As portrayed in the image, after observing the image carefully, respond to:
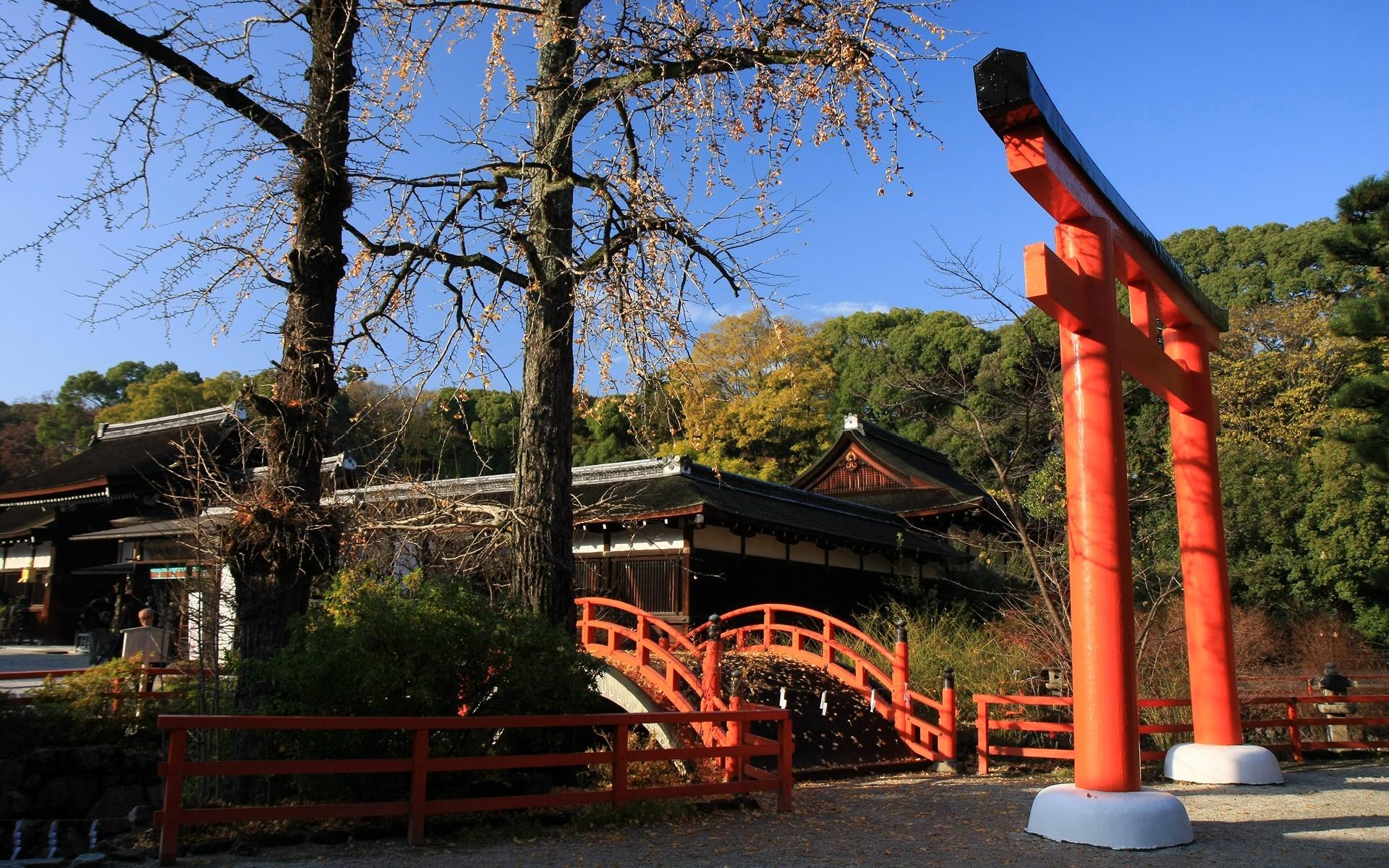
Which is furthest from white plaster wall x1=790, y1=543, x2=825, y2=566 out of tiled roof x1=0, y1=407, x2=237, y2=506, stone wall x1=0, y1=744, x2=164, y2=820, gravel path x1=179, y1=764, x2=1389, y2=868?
stone wall x1=0, y1=744, x2=164, y2=820

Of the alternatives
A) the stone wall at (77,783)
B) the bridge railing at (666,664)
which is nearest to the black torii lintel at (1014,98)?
the bridge railing at (666,664)

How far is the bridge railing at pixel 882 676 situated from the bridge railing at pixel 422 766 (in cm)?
250

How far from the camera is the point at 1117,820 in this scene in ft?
19.6

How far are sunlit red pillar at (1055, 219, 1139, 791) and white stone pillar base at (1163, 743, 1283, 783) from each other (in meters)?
3.13

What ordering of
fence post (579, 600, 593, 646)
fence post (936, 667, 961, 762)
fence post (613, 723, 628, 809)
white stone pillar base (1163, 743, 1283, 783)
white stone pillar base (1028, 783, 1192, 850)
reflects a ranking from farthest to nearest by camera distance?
fence post (579, 600, 593, 646) → fence post (936, 667, 961, 762) → white stone pillar base (1163, 743, 1283, 783) → fence post (613, 723, 628, 809) → white stone pillar base (1028, 783, 1192, 850)

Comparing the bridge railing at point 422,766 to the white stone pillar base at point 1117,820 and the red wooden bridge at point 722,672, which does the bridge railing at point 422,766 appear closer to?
the red wooden bridge at point 722,672

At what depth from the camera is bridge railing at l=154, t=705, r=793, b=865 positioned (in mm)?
5168

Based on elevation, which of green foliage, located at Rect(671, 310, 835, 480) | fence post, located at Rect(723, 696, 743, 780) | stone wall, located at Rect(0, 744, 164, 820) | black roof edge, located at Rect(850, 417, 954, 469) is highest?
green foliage, located at Rect(671, 310, 835, 480)

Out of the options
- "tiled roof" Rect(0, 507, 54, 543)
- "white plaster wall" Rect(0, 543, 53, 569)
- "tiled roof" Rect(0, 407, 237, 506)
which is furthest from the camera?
"white plaster wall" Rect(0, 543, 53, 569)

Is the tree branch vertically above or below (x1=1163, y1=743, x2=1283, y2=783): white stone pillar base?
above

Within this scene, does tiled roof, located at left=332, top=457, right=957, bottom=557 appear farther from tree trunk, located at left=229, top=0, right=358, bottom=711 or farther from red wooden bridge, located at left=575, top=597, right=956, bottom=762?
tree trunk, located at left=229, top=0, right=358, bottom=711

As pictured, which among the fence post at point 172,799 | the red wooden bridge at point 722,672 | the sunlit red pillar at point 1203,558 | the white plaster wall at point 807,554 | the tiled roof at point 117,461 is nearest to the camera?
the fence post at point 172,799

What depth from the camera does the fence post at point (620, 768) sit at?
260 inches

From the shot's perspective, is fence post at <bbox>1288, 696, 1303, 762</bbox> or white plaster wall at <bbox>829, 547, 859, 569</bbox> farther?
white plaster wall at <bbox>829, 547, 859, 569</bbox>
